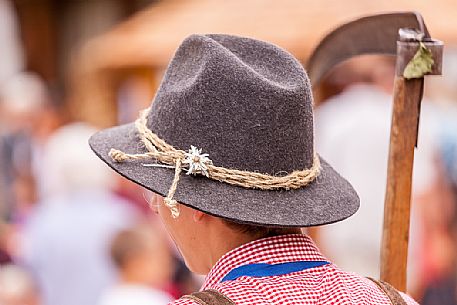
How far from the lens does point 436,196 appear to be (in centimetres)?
540

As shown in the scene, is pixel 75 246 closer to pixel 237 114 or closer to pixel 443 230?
pixel 443 230

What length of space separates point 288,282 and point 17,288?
10.4ft

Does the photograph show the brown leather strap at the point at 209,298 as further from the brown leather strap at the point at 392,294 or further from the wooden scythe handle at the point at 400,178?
the wooden scythe handle at the point at 400,178

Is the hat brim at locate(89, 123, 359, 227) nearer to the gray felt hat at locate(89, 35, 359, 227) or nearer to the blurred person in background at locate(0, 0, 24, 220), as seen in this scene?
the gray felt hat at locate(89, 35, 359, 227)

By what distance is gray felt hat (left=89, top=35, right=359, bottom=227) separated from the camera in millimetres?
2090

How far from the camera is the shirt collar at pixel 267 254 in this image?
210 centimetres

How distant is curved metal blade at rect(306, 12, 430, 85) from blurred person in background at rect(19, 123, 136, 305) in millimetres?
2185

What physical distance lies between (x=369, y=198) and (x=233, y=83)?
3112 mm

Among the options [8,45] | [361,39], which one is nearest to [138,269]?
[361,39]

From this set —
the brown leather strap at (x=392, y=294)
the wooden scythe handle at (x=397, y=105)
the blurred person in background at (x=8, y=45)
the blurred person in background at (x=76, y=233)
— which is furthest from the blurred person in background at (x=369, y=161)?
the blurred person in background at (x=8, y=45)

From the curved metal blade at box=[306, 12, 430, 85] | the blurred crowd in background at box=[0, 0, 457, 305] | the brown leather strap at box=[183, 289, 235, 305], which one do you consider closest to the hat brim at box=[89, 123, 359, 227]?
the brown leather strap at box=[183, 289, 235, 305]

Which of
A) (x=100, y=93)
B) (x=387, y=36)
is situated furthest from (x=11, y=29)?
(x=387, y=36)

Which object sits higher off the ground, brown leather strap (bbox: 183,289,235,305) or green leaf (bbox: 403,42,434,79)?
green leaf (bbox: 403,42,434,79)

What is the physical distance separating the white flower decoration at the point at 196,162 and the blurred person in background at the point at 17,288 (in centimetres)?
293
